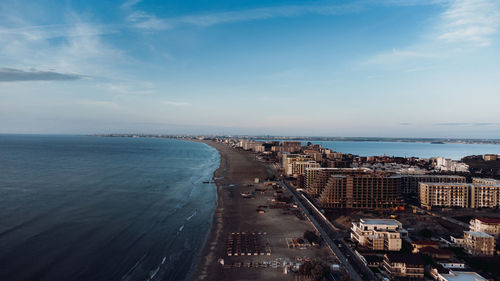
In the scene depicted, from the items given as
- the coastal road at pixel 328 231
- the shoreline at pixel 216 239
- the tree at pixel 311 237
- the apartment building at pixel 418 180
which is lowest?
the shoreline at pixel 216 239

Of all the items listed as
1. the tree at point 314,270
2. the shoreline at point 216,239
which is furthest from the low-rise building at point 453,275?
the shoreline at point 216,239

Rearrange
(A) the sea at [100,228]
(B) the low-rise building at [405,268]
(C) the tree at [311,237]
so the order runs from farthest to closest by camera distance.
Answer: (C) the tree at [311,237] < (A) the sea at [100,228] < (B) the low-rise building at [405,268]

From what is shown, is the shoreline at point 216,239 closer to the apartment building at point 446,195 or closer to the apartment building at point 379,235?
the apartment building at point 379,235

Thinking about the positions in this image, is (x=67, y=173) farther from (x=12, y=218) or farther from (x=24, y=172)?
(x=12, y=218)

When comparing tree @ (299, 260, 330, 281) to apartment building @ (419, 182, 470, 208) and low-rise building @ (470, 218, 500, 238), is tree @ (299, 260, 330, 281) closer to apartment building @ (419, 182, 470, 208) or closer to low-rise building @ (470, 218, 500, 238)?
low-rise building @ (470, 218, 500, 238)

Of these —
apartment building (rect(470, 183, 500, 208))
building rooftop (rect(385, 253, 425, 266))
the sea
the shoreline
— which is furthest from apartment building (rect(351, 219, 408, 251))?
apartment building (rect(470, 183, 500, 208))

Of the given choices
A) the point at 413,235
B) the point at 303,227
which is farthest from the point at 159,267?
the point at 413,235

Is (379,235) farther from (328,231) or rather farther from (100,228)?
(100,228)
